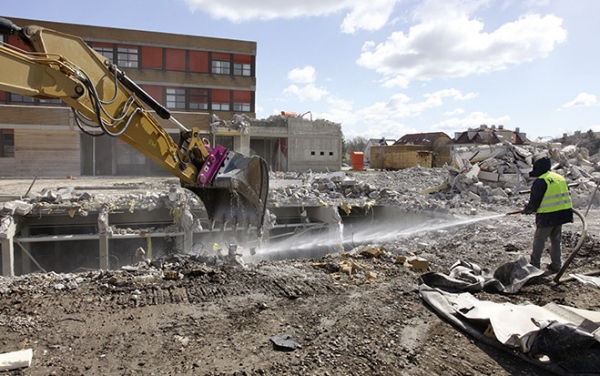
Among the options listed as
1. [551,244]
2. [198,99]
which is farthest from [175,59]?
[551,244]

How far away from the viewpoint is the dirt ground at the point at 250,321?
3225mm

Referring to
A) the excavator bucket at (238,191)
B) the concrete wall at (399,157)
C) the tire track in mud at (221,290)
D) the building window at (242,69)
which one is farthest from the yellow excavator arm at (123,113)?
the building window at (242,69)

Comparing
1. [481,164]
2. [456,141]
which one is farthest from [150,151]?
[456,141]

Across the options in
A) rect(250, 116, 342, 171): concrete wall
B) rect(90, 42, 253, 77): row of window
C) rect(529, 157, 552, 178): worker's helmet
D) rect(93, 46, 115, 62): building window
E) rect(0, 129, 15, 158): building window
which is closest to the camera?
rect(529, 157, 552, 178): worker's helmet

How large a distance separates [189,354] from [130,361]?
45cm

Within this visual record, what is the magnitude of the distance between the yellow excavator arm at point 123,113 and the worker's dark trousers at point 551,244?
3.80m

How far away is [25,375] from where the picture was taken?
3.04 metres

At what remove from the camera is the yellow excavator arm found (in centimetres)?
397

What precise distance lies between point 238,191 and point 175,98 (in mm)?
28262

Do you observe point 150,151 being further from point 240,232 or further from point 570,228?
point 570,228

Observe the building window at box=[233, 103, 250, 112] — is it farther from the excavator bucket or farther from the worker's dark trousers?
the worker's dark trousers

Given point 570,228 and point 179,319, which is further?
point 570,228

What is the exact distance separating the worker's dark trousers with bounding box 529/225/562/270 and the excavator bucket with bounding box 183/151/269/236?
12.4ft

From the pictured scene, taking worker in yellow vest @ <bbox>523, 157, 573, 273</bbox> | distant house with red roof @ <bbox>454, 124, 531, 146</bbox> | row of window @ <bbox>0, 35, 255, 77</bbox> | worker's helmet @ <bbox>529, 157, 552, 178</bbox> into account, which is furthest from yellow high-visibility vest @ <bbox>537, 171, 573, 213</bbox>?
distant house with red roof @ <bbox>454, 124, 531, 146</bbox>
